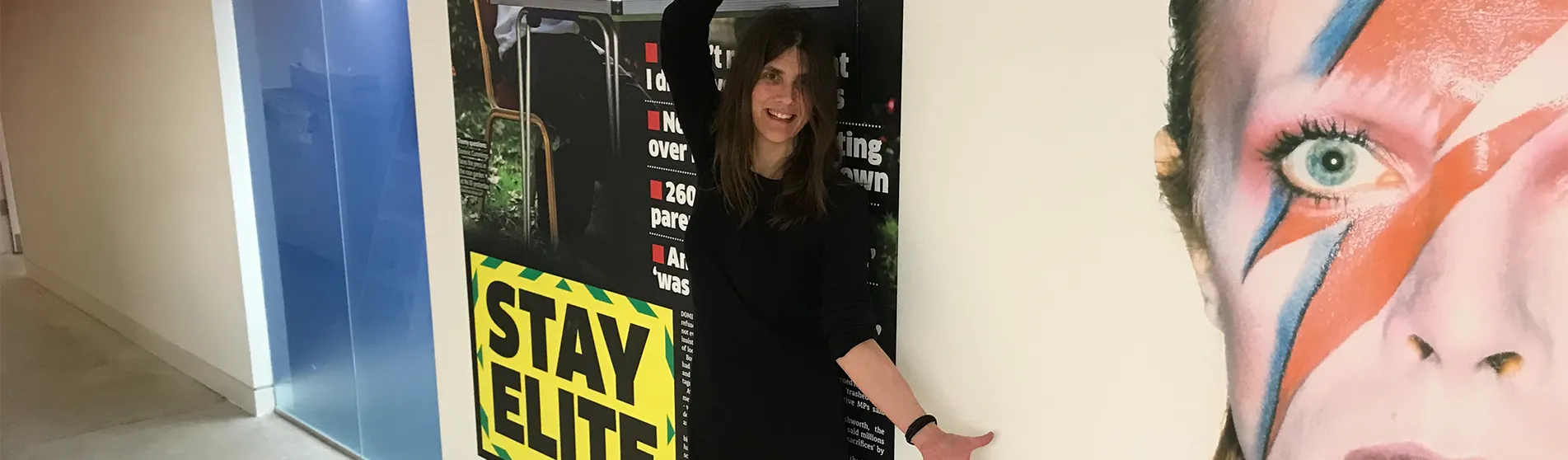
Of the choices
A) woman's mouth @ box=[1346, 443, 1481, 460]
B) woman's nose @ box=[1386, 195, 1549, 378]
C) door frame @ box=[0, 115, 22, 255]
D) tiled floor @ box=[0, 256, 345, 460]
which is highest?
woman's nose @ box=[1386, 195, 1549, 378]

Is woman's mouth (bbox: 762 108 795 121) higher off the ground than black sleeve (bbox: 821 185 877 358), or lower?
higher

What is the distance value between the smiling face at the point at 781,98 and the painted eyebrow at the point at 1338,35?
2.05 feet

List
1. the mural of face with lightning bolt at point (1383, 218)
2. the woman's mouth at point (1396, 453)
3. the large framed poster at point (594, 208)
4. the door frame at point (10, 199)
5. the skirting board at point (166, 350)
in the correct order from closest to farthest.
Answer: the mural of face with lightning bolt at point (1383, 218) → the woman's mouth at point (1396, 453) → the large framed poster at point (594, 208) → the skirting board at point (166, 350) → the door frame at point (10, 199)

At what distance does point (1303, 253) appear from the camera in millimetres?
1201

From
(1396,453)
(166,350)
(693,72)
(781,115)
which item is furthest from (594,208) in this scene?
(166,350)

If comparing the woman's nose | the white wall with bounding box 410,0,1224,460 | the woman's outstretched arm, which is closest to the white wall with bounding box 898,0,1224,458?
the white wall with bounding box 410,0,1224,460

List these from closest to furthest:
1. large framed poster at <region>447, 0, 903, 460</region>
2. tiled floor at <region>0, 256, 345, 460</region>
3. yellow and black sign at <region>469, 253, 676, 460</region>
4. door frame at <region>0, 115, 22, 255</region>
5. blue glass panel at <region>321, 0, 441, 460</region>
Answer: large framed poster at <region>447, 0, 903, 460</region> → yellow and black sign at <region>469, 253, 676, 460</region> → blue glass panel at <region>321, 0, 441, 460</region> → tiled floor at <region>0, 256, 345, 460</region> → door frame at <region>0, 115, 22, 255</region>

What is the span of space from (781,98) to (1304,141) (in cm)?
65

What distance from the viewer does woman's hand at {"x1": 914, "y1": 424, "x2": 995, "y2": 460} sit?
55.2 inches

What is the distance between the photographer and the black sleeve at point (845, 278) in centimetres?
146

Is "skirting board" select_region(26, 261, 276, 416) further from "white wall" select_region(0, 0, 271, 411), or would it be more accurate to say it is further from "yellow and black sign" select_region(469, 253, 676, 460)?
"yellow and black sign" select_region(469, 253, 676, 460)

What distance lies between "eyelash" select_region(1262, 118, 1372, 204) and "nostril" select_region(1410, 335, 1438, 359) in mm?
168

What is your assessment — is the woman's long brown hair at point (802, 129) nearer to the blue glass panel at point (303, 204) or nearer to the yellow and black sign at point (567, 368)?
the yellow and black sign at point (567, 368)

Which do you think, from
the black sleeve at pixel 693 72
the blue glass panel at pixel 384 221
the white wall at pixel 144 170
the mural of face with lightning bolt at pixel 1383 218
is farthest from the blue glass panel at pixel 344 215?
the mural of face with lightning bolt at pixel 1383 218
